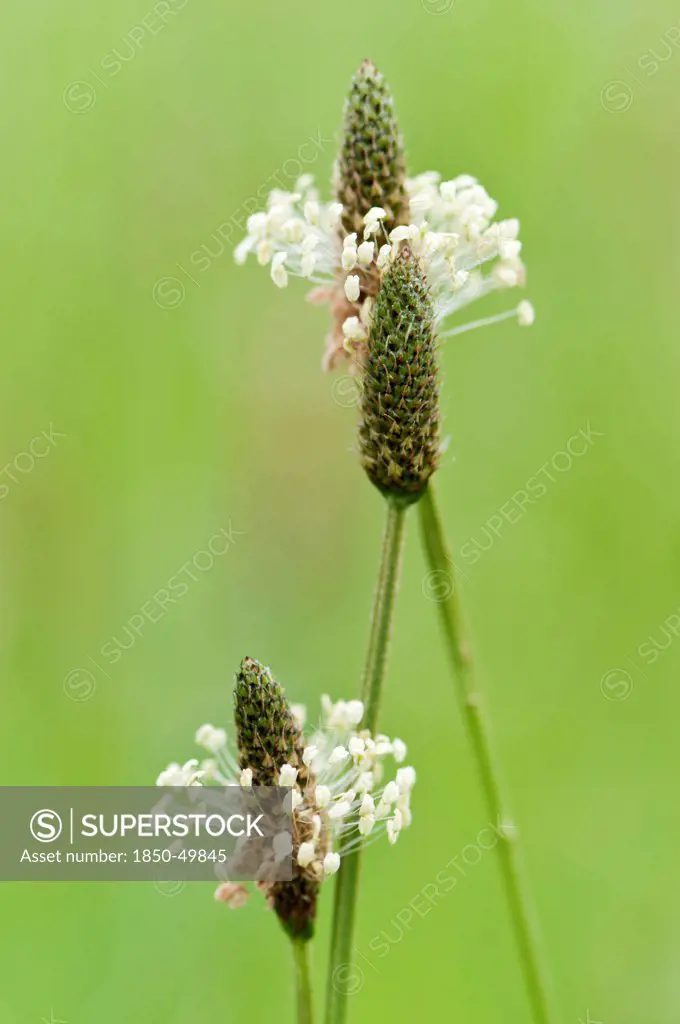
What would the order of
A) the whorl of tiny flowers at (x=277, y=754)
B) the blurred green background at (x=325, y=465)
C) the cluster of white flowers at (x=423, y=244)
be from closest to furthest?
the whorl of tiny flowers at (x=277, y=754)
the cluster of white flowers at (x=423, y=244)
the blurred green background at (x=325, y=465)

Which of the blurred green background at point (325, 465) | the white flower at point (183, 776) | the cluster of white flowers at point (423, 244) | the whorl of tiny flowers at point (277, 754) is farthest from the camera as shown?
the blurred green background at point (325, 465)

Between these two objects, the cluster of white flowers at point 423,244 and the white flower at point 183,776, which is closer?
the white flower at point 183,776

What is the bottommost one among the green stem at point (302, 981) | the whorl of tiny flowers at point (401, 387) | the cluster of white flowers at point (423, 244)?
the green stem at point (302, 981)

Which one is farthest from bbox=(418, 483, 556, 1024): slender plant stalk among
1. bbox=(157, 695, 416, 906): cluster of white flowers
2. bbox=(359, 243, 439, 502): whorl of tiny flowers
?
bbox=(157, 695, 416, 906): cluster of white flowers

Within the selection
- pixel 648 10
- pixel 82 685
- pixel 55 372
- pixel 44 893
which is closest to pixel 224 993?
pixel 44 893

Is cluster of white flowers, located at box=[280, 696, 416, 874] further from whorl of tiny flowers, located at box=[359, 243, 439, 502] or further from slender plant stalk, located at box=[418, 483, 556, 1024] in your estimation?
whorl of tiny flowers, located at box=[359, 243, 439, 502]

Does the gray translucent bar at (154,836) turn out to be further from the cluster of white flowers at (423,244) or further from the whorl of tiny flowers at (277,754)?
the cluster of white flowers at (423,244)

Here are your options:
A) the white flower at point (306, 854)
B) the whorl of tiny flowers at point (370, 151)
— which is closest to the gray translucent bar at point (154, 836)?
the white flower at point (306, 854)
